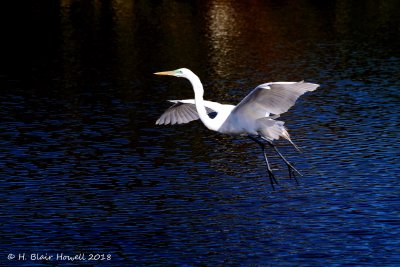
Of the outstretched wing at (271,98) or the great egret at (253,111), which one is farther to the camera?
the great egret at (253,111)

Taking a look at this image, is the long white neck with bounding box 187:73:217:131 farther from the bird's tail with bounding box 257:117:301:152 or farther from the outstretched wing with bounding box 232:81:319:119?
the bird's tail with bounding box 257:117:301:152

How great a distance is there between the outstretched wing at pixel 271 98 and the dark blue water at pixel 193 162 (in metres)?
2.09

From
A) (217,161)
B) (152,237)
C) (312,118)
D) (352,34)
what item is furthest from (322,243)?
(352,34)

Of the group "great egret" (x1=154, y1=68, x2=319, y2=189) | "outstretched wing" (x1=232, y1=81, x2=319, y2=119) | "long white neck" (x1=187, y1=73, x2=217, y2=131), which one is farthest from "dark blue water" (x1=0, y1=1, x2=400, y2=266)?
"outstretched wing" (x1=232, y1=81, x2=319, y2=119)

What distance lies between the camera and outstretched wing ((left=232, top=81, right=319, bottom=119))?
16969 mm

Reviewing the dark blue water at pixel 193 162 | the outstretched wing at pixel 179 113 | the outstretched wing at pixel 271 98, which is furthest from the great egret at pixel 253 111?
the dark blue water at pixel 193 162

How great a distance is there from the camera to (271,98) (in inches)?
698

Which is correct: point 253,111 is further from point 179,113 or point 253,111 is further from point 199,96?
point 179,113

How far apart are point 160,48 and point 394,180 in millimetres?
27084

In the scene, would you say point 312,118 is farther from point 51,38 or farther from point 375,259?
point 51,38

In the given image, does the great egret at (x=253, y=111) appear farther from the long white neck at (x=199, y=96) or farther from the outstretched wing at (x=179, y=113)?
the outstretched wing at (x=179, y=113)

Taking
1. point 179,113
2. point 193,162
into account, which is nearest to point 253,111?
point 179,113

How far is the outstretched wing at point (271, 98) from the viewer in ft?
55.7

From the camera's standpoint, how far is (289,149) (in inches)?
983
